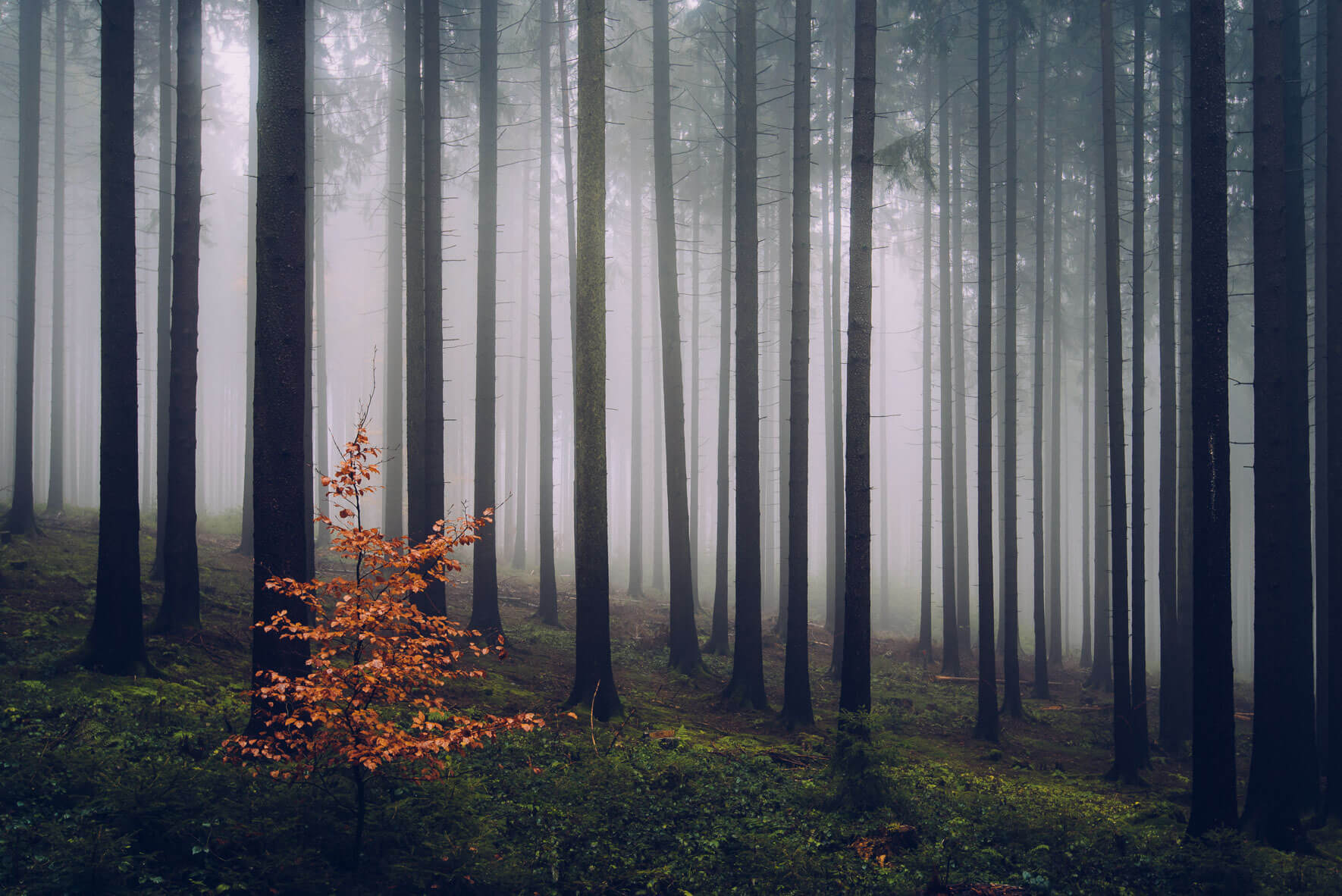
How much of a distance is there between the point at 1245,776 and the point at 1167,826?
4536 millimetres

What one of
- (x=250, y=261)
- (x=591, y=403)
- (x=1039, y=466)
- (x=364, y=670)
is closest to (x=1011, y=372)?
(x=1039, y=466)

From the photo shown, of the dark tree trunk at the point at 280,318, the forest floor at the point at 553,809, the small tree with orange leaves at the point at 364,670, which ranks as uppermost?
the dark tree trunk at the point at 280,318

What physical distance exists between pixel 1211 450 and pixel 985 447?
5.85 metres

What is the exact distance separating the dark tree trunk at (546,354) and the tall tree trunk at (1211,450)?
1279 cm

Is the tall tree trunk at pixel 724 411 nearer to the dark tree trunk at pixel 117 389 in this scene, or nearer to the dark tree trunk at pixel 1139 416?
the dark tree trunk at pixel 1139 416

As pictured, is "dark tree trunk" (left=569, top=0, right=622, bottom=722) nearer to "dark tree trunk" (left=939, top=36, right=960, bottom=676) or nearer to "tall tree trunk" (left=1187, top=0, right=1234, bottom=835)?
"tall tree trunk" (left=1187, top=0, right=1234, bottom=835)

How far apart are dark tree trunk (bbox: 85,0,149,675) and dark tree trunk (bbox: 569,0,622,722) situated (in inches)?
192

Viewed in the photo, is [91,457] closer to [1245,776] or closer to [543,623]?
[543,623]

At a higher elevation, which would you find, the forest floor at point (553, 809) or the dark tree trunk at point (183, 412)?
the dark tree trunk at point (183, 412)

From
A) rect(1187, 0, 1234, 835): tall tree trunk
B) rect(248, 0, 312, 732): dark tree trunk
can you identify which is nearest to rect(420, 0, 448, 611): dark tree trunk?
rect(248, 0, 312, 732): dark tree trunk

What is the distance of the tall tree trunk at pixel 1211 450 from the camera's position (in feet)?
23.4

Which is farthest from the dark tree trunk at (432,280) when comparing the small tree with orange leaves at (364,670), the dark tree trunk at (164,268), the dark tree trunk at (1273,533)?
the dark tree trunk at (1273,533)

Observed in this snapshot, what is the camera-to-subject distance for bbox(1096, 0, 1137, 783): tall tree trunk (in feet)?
35.7

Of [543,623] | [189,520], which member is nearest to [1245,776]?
[543,623]
